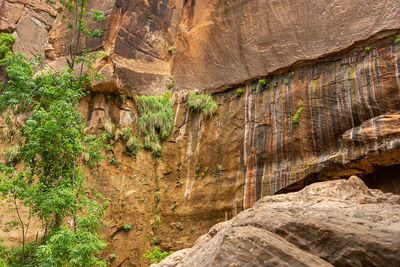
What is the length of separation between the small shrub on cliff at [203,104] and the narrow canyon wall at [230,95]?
0.31 meters

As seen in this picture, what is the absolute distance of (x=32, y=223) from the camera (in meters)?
12.9

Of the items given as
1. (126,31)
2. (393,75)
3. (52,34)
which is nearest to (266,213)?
(393,75)

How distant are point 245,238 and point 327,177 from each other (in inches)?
284

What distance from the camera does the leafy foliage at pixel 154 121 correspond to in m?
15.2

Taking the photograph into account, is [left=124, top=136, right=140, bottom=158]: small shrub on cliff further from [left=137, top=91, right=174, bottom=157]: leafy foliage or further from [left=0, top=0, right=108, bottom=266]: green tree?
[left=0, top=0, right=108, bottom=266]: green tree

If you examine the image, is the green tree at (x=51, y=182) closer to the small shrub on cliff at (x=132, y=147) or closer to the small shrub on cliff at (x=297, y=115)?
the small shrub on cliff at (x=132, y=147)

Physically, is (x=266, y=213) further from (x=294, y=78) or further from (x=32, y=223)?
(x=32, y=223)

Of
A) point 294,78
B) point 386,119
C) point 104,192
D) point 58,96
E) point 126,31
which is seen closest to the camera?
point 386,119

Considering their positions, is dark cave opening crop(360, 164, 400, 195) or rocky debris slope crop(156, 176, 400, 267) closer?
rocky debris slope crop(156, 176, 400, 267)

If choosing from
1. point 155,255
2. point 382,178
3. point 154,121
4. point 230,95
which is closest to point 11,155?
point 154,121

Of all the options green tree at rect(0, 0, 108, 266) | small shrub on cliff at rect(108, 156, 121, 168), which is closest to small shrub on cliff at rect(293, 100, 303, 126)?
green tree at rect(0, 0, 108, 266)

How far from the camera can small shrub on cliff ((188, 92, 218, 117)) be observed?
14.7 metres

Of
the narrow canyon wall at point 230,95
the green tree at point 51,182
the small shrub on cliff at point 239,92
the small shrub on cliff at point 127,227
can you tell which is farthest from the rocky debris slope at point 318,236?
the small shrub on cliff at point 239,92

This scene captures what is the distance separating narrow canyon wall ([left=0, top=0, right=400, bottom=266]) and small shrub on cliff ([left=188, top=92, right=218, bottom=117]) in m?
0.31
